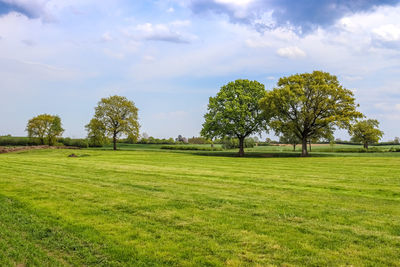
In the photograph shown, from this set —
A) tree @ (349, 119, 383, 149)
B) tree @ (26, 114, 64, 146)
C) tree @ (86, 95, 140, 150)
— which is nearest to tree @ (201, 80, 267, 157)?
tree @ (86, 95, 140, 150)

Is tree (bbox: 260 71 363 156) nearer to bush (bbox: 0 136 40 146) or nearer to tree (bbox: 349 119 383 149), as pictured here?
tree (bbox: 349 119 383 149)

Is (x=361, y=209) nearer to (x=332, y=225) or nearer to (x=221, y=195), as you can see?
(x=332, y=225)

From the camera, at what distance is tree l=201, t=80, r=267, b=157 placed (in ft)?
160

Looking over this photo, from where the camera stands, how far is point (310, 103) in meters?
46.1

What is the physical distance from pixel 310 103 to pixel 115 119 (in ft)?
138

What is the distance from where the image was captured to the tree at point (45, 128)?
75375 millimetres

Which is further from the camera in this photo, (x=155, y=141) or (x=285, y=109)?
(x=155, y=141)

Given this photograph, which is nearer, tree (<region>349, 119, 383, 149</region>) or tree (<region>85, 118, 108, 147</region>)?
tree (<region>85, 118, 108, 147</region>)

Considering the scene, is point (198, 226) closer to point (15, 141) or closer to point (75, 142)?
point (75, 142)

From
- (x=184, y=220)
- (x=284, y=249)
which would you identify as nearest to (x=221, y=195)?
(x=184, y=220)

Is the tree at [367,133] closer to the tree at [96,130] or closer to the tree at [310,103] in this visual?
the tree at [310,103]

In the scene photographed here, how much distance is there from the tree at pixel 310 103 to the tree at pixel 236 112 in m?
3.33

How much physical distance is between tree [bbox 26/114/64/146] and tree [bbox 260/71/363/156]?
188 ft

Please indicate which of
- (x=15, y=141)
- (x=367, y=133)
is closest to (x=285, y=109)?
(x=367, y=133)
